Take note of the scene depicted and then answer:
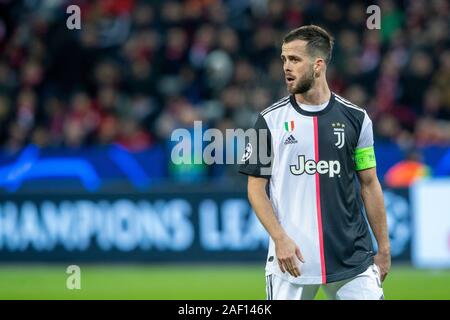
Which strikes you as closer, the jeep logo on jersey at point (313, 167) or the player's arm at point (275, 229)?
the player's arm at point (275, 229)

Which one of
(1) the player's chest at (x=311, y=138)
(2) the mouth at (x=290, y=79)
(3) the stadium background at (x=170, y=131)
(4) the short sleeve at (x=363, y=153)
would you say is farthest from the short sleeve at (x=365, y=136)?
(3) the stadium background at (x=170, y=131)

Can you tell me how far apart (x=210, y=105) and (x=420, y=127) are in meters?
3.30

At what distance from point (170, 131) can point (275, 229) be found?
9739 mm

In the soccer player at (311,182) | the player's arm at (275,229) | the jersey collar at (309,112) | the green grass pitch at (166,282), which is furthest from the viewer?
the green grass pitch at (166,282)

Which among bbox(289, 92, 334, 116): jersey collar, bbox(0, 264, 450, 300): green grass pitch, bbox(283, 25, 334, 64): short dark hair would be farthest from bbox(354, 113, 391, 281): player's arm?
bbox(0, 264, 450, 300): green grass pitch

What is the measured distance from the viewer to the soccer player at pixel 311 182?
20.2ft

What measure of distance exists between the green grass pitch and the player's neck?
4.87m

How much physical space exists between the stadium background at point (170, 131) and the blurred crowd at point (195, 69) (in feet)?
0.09

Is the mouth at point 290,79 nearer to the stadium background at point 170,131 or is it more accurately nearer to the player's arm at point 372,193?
the player's arm at point 372,193

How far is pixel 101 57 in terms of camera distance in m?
17.4

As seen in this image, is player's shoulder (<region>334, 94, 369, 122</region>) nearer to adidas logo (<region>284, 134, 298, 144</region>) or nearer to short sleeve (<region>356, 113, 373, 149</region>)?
short sleeve (<region>356, 113, 373, 149</region>)

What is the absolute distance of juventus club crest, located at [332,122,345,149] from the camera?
20.4 feet

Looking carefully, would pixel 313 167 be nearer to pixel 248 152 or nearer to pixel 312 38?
pixel 248 152

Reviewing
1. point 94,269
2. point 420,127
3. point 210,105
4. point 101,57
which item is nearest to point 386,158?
point 420,127
